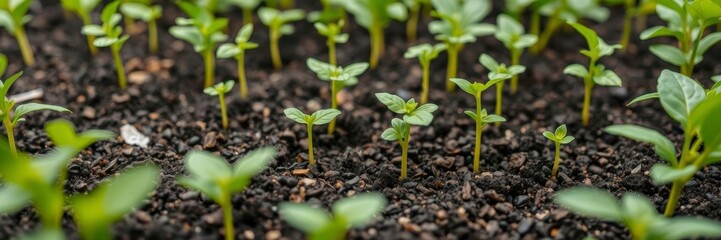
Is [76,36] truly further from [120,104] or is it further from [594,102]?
[594,102]

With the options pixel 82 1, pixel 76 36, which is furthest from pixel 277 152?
pixel 76 36

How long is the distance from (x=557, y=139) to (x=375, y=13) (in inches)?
41.3

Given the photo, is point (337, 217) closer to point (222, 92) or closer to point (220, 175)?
point (220, 175)

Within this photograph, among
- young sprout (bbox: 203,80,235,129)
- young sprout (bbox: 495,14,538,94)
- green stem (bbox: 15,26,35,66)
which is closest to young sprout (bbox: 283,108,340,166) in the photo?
young sprout (bbox: 203,80,235,129)

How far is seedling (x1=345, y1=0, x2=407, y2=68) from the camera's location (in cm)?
275

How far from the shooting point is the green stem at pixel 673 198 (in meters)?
1.74

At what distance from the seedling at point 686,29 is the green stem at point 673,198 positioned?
58 cm

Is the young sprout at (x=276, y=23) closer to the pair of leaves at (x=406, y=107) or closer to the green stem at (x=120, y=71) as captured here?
the green stem at (x=120, y=71)

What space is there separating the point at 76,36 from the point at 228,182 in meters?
1.83

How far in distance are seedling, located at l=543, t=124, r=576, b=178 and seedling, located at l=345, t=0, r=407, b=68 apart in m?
0.87

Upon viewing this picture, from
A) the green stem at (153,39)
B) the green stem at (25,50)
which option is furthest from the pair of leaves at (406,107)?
the green stem at (25,50)

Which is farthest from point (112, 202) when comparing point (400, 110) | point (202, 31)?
→ point (202, 31)

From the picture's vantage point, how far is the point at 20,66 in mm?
2814

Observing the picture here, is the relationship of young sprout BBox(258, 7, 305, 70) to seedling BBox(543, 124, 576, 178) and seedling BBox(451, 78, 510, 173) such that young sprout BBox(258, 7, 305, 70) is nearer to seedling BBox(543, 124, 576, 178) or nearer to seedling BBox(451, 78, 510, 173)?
seedling BBox(451, 78, 510, 173)
